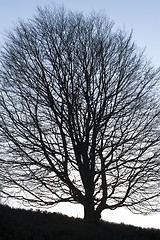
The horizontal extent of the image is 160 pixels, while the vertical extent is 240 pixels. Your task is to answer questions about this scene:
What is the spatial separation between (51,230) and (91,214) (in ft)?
5.15

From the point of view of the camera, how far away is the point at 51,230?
8.65 meters

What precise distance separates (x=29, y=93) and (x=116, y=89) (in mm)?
3063

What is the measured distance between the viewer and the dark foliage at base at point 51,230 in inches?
302

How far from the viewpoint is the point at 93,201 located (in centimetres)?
973

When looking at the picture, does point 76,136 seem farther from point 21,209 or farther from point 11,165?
point 21,209

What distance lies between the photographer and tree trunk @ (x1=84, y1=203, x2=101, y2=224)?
9.66m

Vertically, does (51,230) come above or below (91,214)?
below

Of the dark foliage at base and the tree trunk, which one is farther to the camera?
the tree trunk

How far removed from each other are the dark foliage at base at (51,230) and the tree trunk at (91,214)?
198mm

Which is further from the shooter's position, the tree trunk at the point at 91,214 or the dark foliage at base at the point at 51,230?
the tree trunk at the point at 91,214

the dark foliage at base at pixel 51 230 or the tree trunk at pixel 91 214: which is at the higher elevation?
the tree trunk at pixel 91 214

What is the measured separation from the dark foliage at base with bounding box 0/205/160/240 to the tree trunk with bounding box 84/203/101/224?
0.65 ft

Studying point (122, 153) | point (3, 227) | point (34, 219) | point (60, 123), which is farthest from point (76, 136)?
point (3, 227)

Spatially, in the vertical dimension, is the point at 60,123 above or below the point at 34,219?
above
